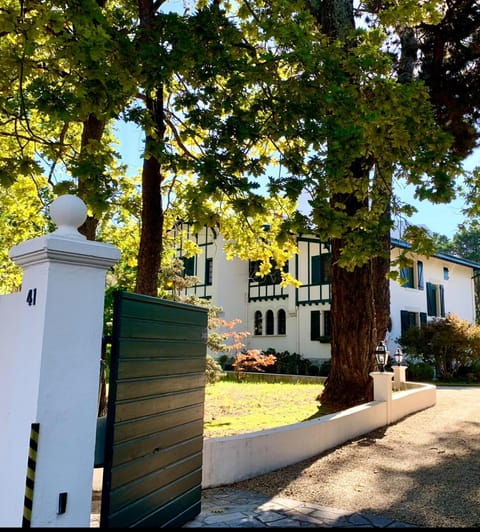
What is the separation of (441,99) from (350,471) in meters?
9.90

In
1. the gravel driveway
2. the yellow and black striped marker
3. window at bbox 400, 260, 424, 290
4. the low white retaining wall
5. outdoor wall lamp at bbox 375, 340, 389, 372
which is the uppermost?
window at bbox 400, 260, 424, 290

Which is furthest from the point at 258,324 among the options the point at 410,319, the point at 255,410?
the point at 255,410

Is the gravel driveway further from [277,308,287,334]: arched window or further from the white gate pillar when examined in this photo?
[277,308,287,334]: arched window

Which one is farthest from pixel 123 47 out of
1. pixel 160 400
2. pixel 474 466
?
pixel 474 466

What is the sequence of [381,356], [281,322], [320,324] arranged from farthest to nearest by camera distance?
[281,322] < [320,324] < [381,356]

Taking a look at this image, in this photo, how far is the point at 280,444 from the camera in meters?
6.56

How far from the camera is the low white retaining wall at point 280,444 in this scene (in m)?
5.73

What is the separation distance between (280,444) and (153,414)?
124 inches

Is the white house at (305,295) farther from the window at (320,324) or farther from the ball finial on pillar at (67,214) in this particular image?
the ball finial on pillar at (67,214)

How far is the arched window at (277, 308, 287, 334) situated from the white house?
4 cm

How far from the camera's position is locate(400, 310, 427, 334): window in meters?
23.4

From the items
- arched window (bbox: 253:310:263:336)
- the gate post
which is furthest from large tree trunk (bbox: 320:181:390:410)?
arched window (bbox: 253:310:263:336)

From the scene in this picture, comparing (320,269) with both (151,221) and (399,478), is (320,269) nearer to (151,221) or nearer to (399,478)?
(151,221)

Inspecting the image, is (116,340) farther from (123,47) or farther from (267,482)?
(123,47)
